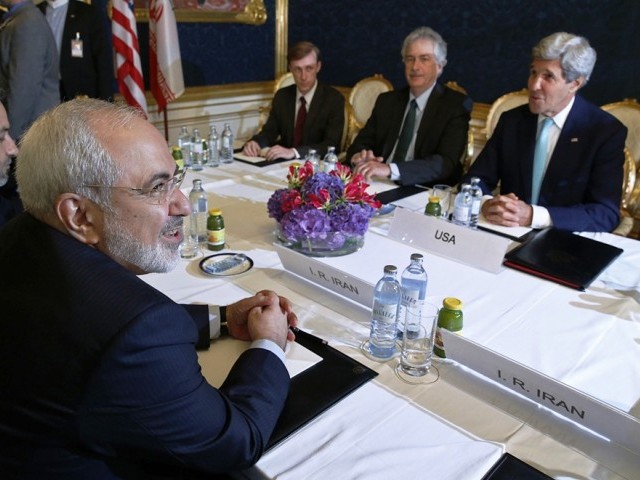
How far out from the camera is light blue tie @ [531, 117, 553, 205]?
217 cm

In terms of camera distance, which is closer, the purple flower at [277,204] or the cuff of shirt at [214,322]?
the cuff of shirt at [214,322]

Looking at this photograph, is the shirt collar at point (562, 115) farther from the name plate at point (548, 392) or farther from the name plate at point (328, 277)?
the name plate at point (548, 392)

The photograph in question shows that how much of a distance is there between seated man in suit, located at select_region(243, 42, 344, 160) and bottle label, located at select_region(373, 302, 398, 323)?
2.10 metres

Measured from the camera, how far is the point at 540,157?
2201 mm

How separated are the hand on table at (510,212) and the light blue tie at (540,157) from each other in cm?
43

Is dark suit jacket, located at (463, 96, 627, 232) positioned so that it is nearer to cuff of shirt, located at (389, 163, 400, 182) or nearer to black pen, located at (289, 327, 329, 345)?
cuff of shirt, located at (389, 163, 400, 182)

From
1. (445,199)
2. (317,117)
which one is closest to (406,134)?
(317,117)

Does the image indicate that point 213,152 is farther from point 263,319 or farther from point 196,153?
point 263,319

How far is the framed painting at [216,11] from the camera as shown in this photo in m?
3.92

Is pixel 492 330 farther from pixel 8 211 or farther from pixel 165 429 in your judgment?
pixel 8 211

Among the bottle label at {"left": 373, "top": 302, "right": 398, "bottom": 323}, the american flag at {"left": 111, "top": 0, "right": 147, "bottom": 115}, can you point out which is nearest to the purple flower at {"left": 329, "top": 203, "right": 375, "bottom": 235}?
the bottle label at {"left": 373, "top": 302, "right": 398, "bottom": 323}

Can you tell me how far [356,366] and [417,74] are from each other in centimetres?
203

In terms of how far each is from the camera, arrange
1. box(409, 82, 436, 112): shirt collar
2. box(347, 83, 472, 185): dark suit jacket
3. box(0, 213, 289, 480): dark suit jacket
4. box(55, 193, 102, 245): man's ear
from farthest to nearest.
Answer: box(409, 82, 436, 112): shirt collar < box(347, 83, 472, 185): dark suit jacket < box(55, 193, 102, 245): man's ear < box(0, 213, 289, 480): dark suit jacket

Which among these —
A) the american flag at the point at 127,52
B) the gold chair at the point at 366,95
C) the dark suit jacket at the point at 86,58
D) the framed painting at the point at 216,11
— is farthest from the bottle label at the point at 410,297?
the framed painting at the point at 216,11
